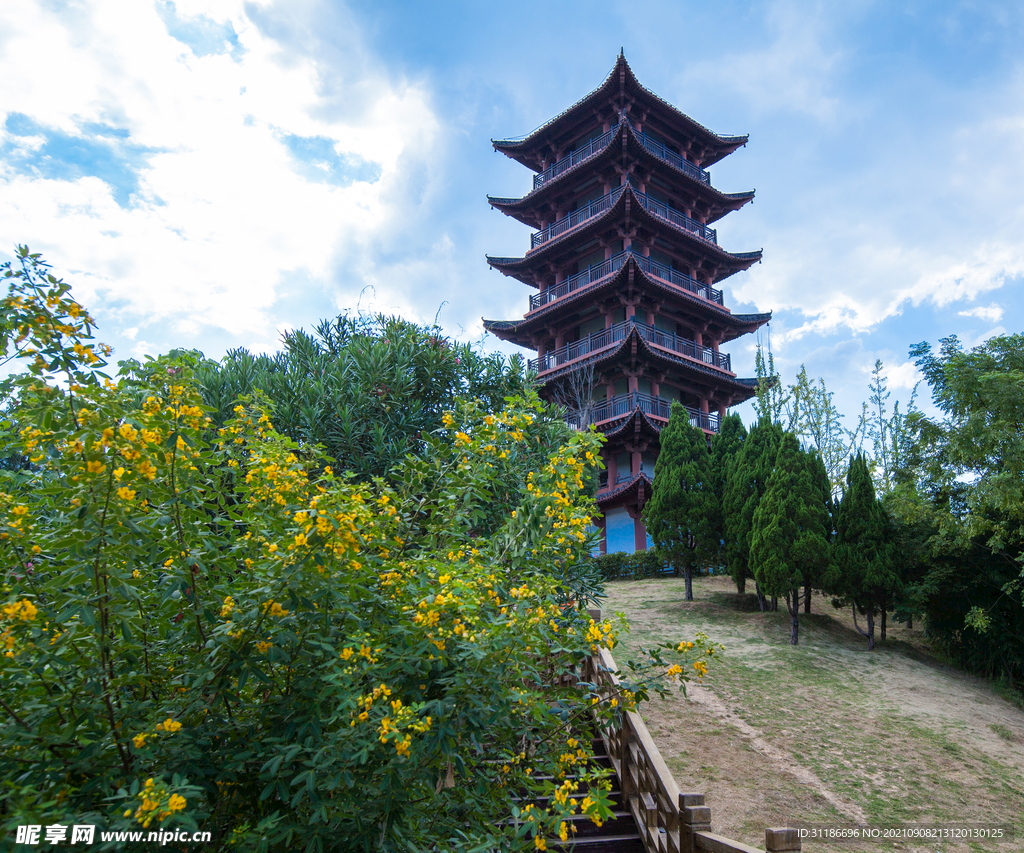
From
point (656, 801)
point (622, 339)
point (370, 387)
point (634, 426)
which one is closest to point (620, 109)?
point (622, 339)

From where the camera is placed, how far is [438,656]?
2.50 m

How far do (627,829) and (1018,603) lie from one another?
428 inches

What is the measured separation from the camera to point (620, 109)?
2422cm

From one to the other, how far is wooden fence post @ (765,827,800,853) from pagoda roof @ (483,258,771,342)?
19392 millimetres

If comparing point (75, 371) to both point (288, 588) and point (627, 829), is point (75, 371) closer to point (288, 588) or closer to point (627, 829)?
point (288, 588)

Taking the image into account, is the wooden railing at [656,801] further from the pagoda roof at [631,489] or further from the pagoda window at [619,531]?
the pagoda window at [619,531]

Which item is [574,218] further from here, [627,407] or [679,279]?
[627,407]

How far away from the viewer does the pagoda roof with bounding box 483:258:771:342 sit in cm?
2178

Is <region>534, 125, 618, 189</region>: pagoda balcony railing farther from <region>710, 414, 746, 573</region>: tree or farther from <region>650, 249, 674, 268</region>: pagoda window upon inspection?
<region>710, 414, 746, 573</region>: tree

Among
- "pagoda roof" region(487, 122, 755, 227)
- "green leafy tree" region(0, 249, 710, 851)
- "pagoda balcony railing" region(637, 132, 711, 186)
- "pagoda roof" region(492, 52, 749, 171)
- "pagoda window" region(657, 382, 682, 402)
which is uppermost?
"pagoda roof" region(492, 52, 749, 171)

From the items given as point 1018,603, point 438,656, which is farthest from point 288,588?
point 1018,603

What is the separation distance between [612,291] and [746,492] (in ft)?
35.3

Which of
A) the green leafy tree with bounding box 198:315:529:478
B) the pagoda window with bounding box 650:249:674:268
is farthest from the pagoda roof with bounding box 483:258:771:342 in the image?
the green leafy tree with bounding box 198:315:529:478

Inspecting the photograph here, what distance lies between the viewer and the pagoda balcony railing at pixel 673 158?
2459cm
